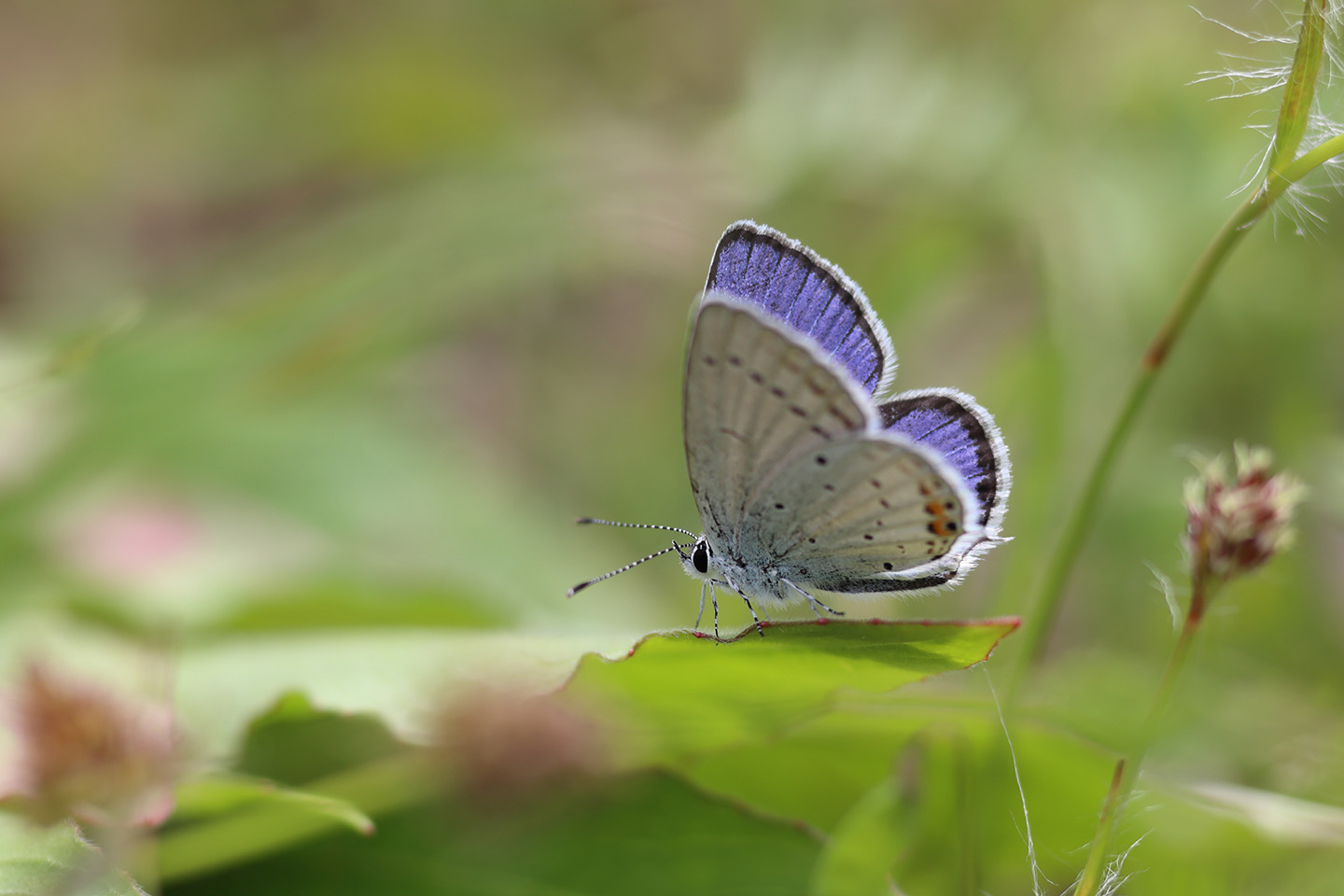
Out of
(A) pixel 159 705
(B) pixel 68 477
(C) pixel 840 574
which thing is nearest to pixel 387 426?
(B) pixel 68 477

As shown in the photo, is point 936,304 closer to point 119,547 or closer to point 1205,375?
point 1205,375

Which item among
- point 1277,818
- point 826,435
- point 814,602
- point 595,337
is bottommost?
point 1277,818

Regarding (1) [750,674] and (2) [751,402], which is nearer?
(1) [750,674]

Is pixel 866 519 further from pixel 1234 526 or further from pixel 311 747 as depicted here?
pixel 311 747

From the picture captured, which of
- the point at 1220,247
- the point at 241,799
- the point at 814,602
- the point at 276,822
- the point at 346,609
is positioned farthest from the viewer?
the point at 346,609

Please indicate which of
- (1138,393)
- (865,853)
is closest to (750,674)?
(865,853)

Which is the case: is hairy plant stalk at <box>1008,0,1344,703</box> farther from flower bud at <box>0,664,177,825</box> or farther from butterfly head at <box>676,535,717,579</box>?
flower bud at <box>0,664,177,825</box>
